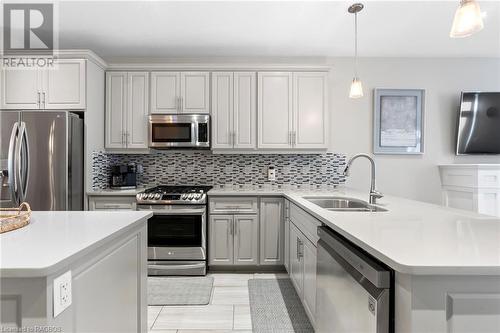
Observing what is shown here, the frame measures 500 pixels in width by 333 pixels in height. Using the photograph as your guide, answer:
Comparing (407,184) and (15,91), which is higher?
(15,91)

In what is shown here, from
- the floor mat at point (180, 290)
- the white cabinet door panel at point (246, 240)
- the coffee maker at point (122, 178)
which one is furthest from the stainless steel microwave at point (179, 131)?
the floor mat at point (180, 290)

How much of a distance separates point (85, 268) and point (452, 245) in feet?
4.28

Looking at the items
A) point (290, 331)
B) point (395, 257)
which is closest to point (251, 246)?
point (290, 331)

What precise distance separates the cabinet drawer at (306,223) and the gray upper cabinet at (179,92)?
1663mm

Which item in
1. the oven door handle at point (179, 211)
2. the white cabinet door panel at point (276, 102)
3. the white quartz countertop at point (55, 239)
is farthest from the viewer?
the white cabinet door panel at point (276, 102)

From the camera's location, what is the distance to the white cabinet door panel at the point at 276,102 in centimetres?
334

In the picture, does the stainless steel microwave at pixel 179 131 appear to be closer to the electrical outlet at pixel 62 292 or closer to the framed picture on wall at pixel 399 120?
the framed picture on wall at pixel 399 120

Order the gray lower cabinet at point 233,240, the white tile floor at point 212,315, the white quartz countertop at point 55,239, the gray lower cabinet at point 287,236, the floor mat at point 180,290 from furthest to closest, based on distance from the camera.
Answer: the gray lower cabinet at point 233,240, the gray lower cabinet at point 287,236, the floor mat at point 180,290, the white tile floor at point 212,315, the white quartz countertop at point 55,239

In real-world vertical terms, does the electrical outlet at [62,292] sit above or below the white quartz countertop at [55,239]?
below

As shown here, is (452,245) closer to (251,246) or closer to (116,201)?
(251,246)

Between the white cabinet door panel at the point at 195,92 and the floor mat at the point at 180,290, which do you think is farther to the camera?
the white cabinet door panel at the point at 195,92

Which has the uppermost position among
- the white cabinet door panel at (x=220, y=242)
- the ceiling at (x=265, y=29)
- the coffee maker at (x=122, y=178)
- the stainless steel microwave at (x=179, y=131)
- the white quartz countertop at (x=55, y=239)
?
the ceiling at (x=265, y=29)

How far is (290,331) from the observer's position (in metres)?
2.03

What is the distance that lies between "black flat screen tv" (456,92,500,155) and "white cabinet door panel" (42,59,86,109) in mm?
4560
